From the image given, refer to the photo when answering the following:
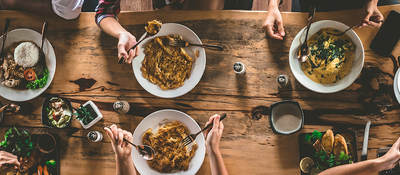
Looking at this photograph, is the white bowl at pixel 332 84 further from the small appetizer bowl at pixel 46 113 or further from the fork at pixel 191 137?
the small appetizer bowl at pixel 46 113

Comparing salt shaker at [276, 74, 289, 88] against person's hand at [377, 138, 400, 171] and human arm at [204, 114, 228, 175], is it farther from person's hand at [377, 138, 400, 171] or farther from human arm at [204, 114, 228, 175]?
person's hand at [377, 138, 400, 171]

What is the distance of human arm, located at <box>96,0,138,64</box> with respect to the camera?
5.94 feet

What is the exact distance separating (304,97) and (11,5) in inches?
86.4

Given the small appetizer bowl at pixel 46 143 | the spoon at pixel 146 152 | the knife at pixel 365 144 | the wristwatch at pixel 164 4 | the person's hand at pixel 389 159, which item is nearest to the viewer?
the person's hand at pixel 389 159

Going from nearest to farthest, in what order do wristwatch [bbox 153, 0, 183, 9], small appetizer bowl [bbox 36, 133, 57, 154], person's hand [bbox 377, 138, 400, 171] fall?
person's hand [bbox 377, 138, 400, 171]
small appetizer bowl [bbox 36, 133, 57, 154]
wristwatch [bbox 153, 0, 183, 9]

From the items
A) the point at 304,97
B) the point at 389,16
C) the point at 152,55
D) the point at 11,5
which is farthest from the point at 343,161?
the point at 11,5

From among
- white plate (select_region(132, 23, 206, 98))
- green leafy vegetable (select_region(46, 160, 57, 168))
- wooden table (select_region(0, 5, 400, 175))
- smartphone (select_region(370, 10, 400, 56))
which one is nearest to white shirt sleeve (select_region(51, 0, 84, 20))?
wooden table (select_region(0, 5, 400, 175))

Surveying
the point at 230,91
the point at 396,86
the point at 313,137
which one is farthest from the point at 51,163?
the point at 396,86

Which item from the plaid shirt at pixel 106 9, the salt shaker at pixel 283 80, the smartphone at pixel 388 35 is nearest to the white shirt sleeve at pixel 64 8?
the plaid shirt at pixel 106 9

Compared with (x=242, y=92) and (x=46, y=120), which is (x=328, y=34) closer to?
(x=242, y=92)

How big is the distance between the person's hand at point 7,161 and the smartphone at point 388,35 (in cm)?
244

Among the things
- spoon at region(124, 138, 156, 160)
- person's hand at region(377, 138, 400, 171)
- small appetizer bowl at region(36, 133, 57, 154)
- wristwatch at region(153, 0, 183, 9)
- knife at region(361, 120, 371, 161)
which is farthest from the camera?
wristwatch at region(153, 0, 183, 9)

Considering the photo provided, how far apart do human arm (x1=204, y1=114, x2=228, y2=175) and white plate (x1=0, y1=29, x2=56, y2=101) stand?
1.15 m

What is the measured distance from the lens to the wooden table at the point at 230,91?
176 centimetres
